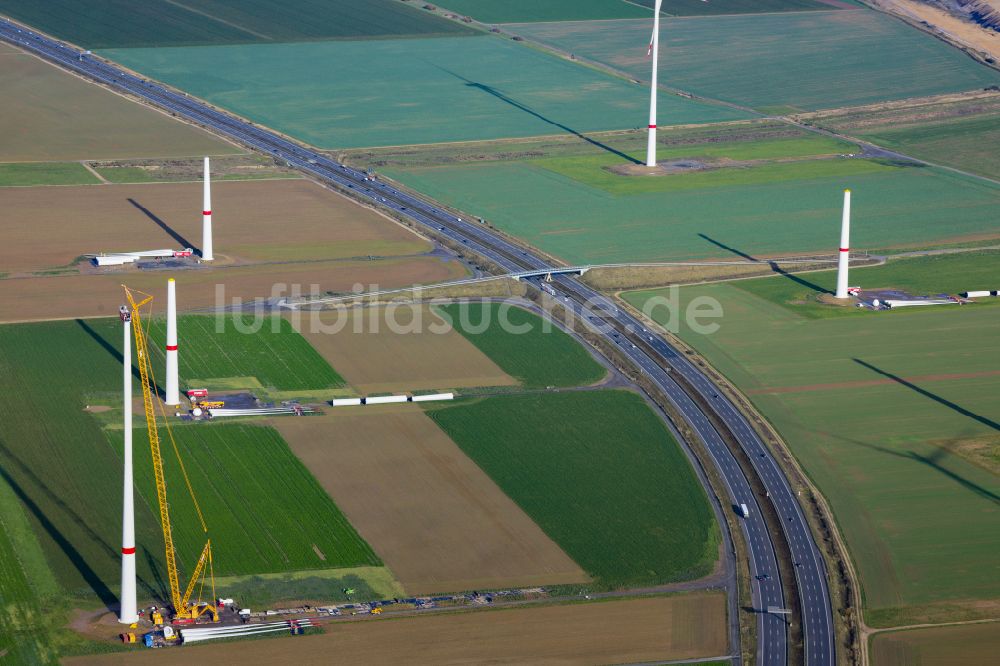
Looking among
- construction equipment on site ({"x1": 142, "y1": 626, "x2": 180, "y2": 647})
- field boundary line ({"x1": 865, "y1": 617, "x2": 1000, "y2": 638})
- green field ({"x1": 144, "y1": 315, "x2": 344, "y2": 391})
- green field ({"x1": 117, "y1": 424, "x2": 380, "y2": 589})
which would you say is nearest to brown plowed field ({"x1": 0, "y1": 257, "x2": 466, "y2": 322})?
green field ({"x1": 144, "y1": 315, "x2": 344, "y2": 391})

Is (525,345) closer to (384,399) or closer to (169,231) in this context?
(384,399)

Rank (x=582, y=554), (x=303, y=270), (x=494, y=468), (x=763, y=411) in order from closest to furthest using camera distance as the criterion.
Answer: (x=582, y=554) < (x=494, y=468) < (x=763, y=411) < (x=303, y=270)

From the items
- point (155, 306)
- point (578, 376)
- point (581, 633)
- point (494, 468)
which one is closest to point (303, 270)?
point (155, 306)

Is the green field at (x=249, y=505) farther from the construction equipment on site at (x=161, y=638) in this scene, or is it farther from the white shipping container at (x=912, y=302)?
the white shipping container at (x=912, y=302)

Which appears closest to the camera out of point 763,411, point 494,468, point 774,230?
point 494,468

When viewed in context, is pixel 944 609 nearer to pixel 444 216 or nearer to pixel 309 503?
pixel 309 503

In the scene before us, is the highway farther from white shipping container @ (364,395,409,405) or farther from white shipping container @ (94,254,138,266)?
white shipping container @ (94,254,138,266)
